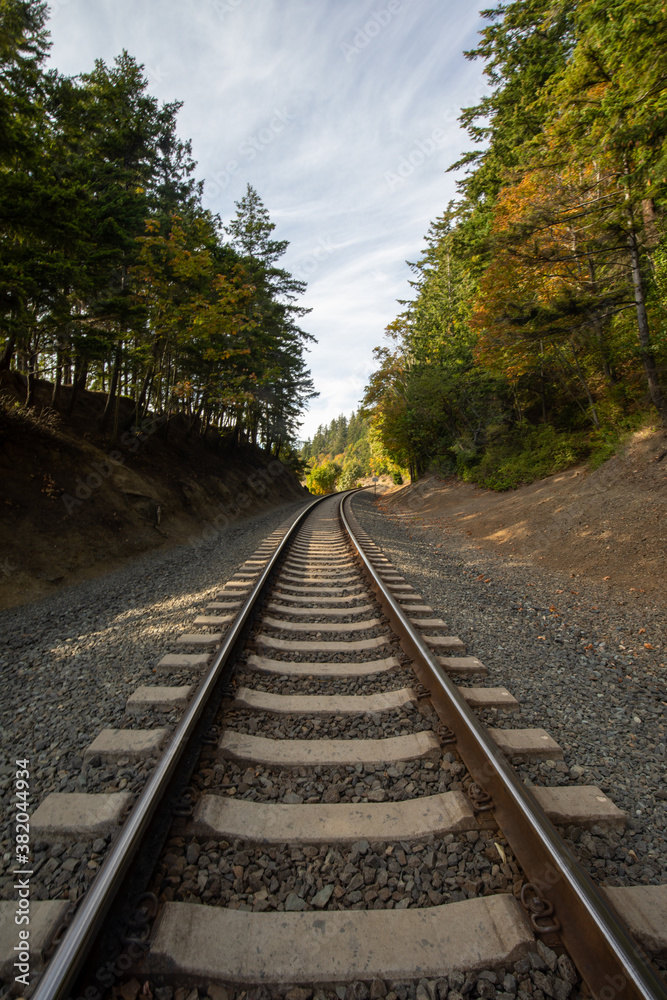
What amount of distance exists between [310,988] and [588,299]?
1118 cm

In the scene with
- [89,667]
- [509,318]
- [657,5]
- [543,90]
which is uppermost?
[543,90]

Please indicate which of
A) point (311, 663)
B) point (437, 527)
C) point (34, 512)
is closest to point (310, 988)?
point (311, 663)

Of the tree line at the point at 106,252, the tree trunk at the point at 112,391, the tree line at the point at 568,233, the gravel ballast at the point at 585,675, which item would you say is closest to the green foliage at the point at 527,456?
the tree line at the point at 568,233

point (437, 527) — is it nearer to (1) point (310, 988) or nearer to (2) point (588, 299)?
(2) point (588, 299)

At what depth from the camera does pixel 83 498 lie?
890 centimetres

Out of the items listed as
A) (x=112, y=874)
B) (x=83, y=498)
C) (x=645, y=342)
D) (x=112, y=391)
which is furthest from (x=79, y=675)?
(x=112, y=391)

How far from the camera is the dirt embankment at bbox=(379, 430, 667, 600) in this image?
20.8 ft

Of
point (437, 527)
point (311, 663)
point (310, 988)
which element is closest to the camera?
point (310, 988)

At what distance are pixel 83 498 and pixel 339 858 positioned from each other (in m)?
9.03

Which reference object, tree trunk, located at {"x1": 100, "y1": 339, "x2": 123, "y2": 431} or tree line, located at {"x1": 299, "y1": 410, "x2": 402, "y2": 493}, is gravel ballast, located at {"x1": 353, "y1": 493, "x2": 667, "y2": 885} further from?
tree line, located at {"x1": 299, "y1": 410, "x2": 402, "y2": 493}

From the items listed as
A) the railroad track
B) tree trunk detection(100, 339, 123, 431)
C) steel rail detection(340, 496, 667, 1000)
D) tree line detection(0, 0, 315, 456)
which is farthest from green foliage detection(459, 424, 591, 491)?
tree trunk detection(100, 339, 123, 431)

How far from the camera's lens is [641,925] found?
1524 mm

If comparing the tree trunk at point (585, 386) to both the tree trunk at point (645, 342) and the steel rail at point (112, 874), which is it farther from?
the steel rail at point (112, 874)

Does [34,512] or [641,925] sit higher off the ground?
[34,512]
